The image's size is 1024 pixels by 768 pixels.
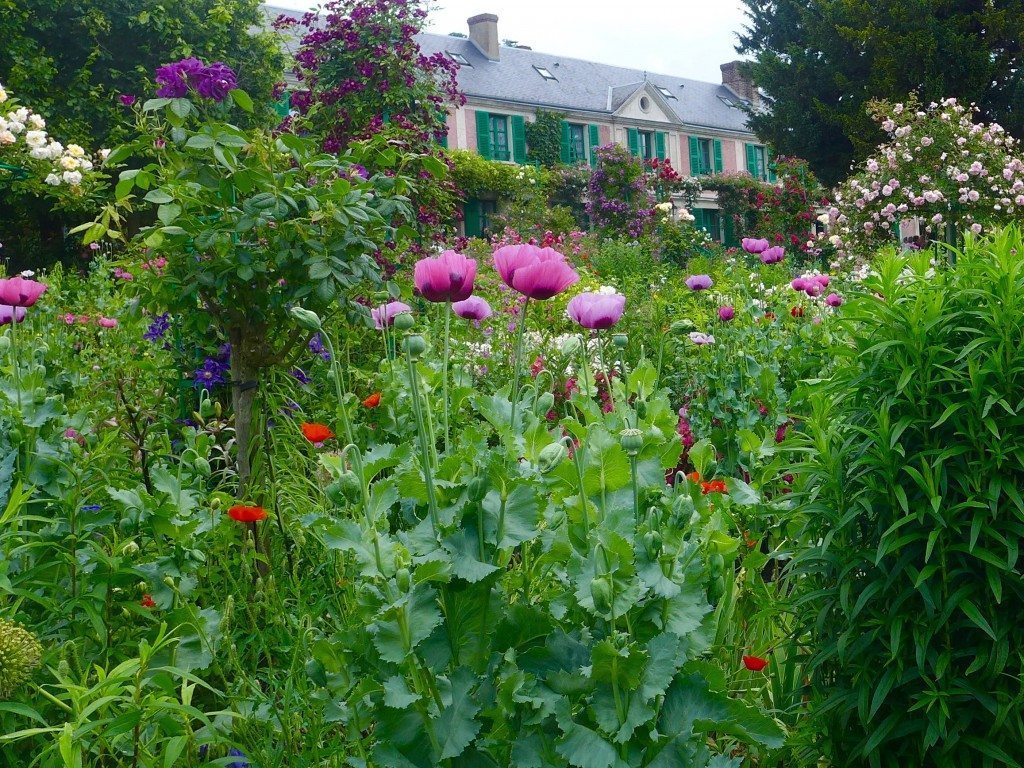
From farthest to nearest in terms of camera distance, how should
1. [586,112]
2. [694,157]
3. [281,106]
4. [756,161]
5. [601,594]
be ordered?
[756,161] < [694,157] < [586,112] < [281,106] < [601,594]

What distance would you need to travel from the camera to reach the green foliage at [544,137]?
25812 mm

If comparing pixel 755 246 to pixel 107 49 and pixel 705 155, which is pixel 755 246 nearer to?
pixel 107 49

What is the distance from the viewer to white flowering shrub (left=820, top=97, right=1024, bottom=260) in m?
9.83

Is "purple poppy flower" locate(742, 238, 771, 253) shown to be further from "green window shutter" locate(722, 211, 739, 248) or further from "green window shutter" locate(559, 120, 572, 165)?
"green window shutter" locate(722, 211, 739, 248)

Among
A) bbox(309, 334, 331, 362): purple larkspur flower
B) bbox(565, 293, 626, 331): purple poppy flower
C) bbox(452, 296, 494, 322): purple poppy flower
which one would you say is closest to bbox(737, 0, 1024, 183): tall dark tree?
bbox(309, 334, 331, 362): purple larkspur flower

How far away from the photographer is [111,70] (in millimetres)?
14500

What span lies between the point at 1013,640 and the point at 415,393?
3.72ft

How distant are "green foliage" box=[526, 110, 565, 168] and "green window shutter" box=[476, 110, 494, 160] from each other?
141 centimetres

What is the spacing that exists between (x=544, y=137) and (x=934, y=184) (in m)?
17.0

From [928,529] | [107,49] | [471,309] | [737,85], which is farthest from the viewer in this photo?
[737,85]

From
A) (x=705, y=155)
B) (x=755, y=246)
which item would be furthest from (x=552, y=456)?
(x=705, y=155)

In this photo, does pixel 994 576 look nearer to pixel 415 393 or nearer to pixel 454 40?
pixel 415 393

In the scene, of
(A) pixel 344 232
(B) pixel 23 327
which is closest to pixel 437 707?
(A) pixel 344 232

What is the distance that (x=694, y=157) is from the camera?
98.7 ft
